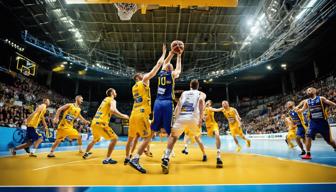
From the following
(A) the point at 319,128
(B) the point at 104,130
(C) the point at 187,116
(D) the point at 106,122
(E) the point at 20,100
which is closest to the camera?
(C) the point at 187,116

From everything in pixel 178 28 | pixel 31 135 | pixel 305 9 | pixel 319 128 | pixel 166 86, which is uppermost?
pixel 178 28

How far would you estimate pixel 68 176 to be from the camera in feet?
13.0

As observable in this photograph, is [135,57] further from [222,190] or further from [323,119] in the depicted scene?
[222,190]

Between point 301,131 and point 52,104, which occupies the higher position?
point 52,104

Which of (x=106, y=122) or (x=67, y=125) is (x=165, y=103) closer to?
(x=106, y=122)

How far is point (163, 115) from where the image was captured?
4594 mm

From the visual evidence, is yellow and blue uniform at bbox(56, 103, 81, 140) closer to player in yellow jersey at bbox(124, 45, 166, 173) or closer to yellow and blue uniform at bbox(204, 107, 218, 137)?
player in yellow jersey at bbox(124, 45, 166, 173)

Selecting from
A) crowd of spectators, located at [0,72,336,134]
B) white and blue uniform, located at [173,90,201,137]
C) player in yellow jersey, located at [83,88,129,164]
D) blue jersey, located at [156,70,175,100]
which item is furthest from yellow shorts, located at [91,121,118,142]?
crowd of spectators, located at [0,72,336,134]

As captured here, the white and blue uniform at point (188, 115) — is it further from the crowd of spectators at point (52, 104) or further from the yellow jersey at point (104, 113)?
the crowd of spectators at point (52, 104)

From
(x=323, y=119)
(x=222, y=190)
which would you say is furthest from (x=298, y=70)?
(x=222, y=190)

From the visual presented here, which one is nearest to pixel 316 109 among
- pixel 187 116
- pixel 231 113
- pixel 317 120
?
pixel 317 120

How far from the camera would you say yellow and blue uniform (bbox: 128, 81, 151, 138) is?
4.77 m

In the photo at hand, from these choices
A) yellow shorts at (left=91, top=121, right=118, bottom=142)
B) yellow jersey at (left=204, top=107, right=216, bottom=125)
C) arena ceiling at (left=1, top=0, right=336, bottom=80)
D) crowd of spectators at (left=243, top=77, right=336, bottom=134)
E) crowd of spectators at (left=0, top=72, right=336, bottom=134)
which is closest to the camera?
yellow shorts at (left=91, top=121, right=118, bottom=142)

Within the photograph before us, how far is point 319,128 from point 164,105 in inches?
197
